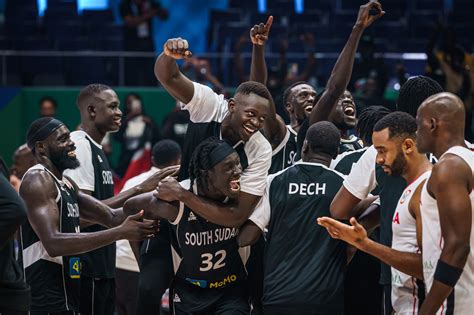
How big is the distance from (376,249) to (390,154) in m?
0.56

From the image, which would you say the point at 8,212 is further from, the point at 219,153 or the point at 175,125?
the point at 175,125

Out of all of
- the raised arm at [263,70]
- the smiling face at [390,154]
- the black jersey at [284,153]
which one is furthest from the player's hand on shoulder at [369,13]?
the smiling face at [390,154]

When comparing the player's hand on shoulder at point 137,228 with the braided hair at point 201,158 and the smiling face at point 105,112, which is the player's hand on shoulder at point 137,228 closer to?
the braided hair at point 201,158

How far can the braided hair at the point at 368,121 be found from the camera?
20.9 feet

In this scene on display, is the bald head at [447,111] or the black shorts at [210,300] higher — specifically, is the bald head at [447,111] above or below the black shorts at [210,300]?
above

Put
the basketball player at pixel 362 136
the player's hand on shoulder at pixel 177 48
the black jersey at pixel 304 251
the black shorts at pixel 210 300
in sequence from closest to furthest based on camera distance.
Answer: the black jersey at pixel 304 251 → the player's hand on shoulder at pixel 177 48 → the black shorts at pixel 210 300 → the basketball player at pixel 362 136

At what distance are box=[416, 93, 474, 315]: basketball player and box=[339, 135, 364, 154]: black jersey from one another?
7.15 feet

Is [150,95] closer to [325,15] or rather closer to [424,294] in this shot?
[325,15]

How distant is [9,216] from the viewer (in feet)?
15.2

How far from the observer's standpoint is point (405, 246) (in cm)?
488

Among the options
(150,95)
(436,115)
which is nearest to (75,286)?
(436,115)

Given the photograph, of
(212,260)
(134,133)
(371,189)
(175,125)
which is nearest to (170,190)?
(212,260)

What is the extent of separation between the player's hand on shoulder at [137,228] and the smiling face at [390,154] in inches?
61.4

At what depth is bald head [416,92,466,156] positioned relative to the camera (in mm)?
4562
